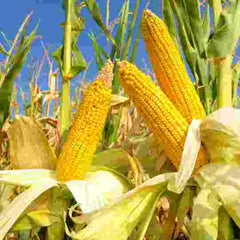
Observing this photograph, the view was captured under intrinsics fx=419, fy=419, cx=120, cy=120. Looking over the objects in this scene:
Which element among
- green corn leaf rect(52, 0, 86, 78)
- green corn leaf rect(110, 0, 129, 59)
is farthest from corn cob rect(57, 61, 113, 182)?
green corn leaf rect(110, 0, 129, 59)

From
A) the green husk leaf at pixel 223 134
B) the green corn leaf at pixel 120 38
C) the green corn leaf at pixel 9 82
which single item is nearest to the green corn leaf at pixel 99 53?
the green corn leaf at pixel 120 38

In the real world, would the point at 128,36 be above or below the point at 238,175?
above

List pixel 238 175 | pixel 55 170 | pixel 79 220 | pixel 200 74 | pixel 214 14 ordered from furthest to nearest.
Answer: pixel 200 74 → pixel 214 14 → pixel 55 170 → pixel 79 220 → pixel 238 175

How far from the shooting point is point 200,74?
1.92m

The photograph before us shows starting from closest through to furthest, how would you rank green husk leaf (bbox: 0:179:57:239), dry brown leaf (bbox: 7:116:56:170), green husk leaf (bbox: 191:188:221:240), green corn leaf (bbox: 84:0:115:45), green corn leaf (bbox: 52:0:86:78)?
green husk leaf (bbox: 191:188:221:240) → green husk leaf (bbox: 0:179:57:239) → dry brown leaf (bbox: 7:116:56:170) → green corn leaf (bbox: 52:0:86:78) → green corn leaf (bbox: 84:0:115:45)

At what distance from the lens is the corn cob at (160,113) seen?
1.43 metres

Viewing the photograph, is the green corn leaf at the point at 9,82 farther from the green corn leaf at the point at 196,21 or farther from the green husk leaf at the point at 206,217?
the green husk leaf at the point at 206,217

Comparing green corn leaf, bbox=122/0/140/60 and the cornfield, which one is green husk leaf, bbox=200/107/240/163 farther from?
green corn leaf, bbox=122/0/140/60

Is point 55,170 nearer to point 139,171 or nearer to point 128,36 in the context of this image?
point 139,171

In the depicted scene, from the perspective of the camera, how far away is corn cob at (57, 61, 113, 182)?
5.07 feet

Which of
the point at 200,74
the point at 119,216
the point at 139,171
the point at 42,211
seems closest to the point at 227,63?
the point at 200,74

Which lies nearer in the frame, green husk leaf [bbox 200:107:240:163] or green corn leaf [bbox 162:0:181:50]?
green husk leaf [bbox 200:107:240:163]

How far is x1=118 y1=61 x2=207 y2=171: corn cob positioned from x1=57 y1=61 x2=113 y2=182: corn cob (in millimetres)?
123

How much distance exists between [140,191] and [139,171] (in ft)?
0.72
